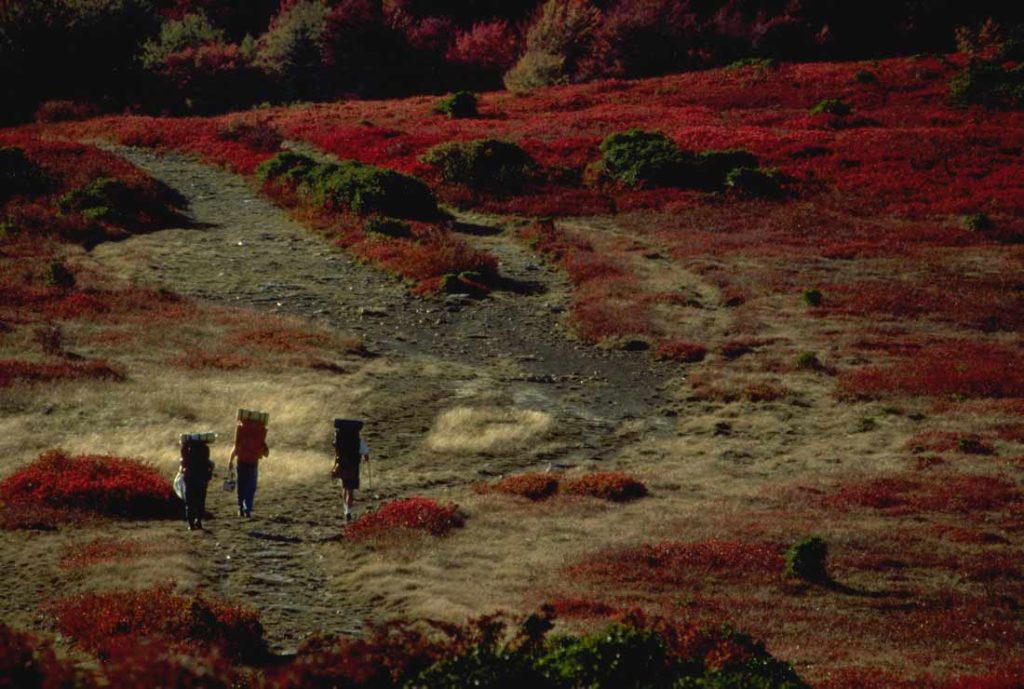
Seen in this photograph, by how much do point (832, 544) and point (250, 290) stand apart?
22.4 meters

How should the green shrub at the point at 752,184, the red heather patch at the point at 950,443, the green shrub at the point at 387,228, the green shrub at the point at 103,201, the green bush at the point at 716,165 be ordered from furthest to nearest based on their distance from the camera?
1. the green bush at the point at 716,165
2. the green shrub at the point at 752,184
3. the green shrub at the point at 103,201
4. the green shrub at the point at 387,228
5. the red heather patch at the point at 950,443

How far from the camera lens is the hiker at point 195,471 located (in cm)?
1786

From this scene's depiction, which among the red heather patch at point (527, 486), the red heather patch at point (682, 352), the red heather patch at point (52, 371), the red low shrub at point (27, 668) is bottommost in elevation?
the red heather patch at point (682, 352)

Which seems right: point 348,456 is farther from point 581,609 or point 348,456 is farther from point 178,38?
point 178,38

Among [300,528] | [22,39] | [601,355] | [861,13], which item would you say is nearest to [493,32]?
[861,13]

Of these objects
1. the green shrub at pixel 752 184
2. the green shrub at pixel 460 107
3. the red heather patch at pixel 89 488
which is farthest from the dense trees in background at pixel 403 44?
the red heather patch at pixel 89 488

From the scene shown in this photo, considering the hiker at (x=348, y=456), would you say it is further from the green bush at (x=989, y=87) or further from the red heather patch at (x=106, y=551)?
the green bush at (x=989, y=87)

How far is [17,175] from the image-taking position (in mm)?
44219

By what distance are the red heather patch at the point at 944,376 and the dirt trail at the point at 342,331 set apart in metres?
4.72

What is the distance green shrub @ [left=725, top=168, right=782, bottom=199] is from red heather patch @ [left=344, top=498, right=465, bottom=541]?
3086 cm

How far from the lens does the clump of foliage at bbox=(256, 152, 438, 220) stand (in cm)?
4381

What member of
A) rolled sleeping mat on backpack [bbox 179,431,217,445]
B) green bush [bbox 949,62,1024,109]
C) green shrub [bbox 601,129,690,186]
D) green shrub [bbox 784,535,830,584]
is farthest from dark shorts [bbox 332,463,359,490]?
green bush [bbox 949,62,1024,109]

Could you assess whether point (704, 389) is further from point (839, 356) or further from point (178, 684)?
point (178, 684)

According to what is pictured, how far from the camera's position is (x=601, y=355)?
104ft
